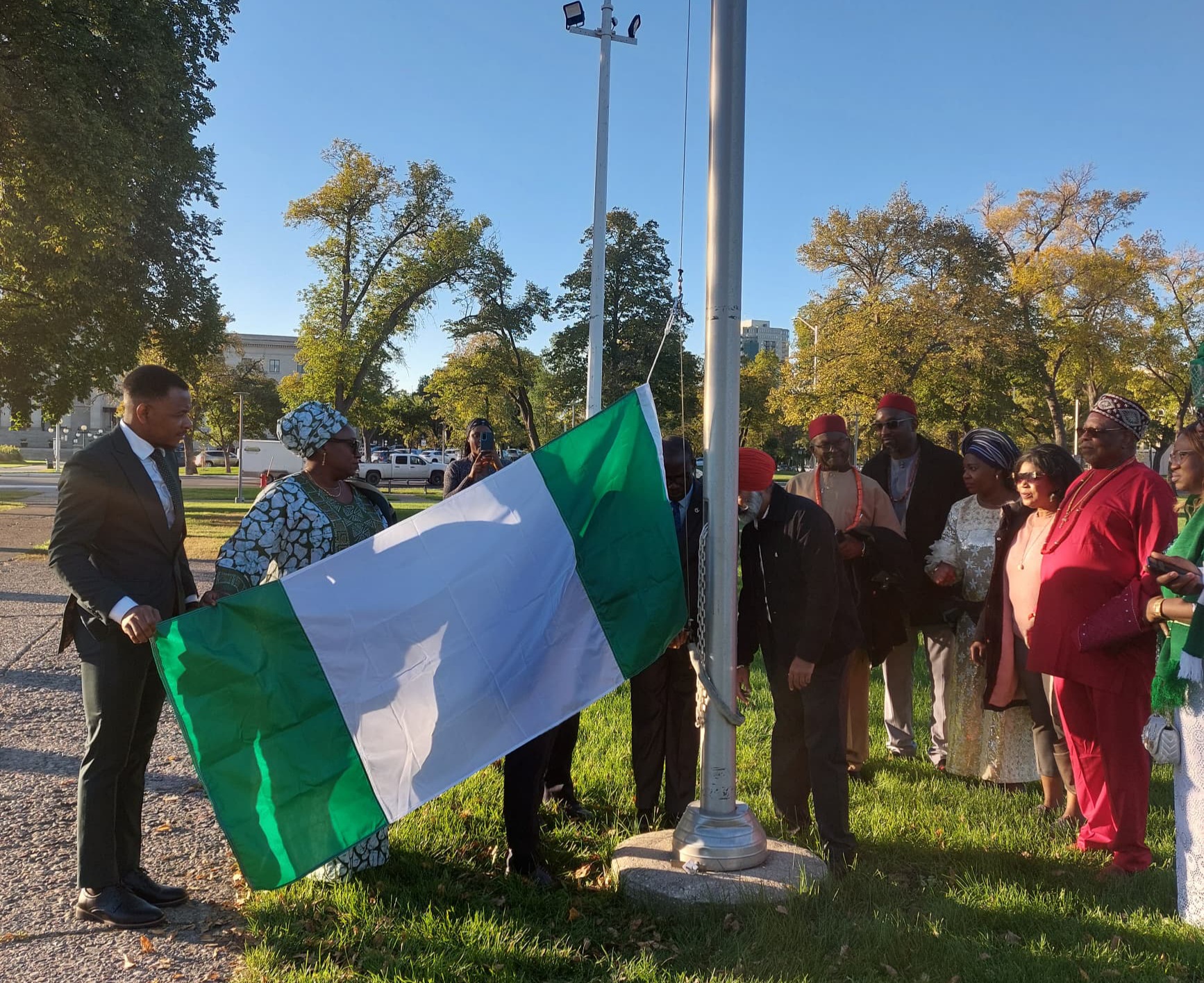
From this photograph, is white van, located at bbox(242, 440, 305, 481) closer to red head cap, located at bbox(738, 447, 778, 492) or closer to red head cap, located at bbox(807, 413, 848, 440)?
red head cap, located at bbox(807, 413, 848, 440)

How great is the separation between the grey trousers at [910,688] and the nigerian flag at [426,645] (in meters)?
2.67

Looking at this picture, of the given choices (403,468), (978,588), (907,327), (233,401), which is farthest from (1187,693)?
(233,401)

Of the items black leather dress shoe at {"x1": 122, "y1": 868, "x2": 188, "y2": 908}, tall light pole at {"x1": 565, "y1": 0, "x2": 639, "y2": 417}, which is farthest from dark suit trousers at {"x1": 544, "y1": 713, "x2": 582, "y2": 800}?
tall light pole at {"x1": 565, "y1": 0, "x2": 639, "y2": 417}

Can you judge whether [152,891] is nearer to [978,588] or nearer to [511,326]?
[978,588]

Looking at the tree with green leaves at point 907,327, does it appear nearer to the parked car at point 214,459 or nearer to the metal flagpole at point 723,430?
the metal flagpole at point 723,430

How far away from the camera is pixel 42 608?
11508 mm

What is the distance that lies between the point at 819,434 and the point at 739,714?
219 centimetres

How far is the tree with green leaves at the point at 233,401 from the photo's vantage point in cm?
5644

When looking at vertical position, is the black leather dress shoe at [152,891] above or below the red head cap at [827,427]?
below

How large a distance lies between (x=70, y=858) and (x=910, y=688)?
5090mm

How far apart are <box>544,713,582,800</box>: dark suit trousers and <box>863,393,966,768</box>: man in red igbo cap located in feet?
7.52

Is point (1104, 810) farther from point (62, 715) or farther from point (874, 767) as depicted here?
point (62, 715)

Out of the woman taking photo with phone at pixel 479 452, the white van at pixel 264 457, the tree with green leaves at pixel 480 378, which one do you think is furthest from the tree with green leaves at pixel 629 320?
the woman taking photo with phone at pixel 479 452

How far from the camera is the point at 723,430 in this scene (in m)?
4.32
